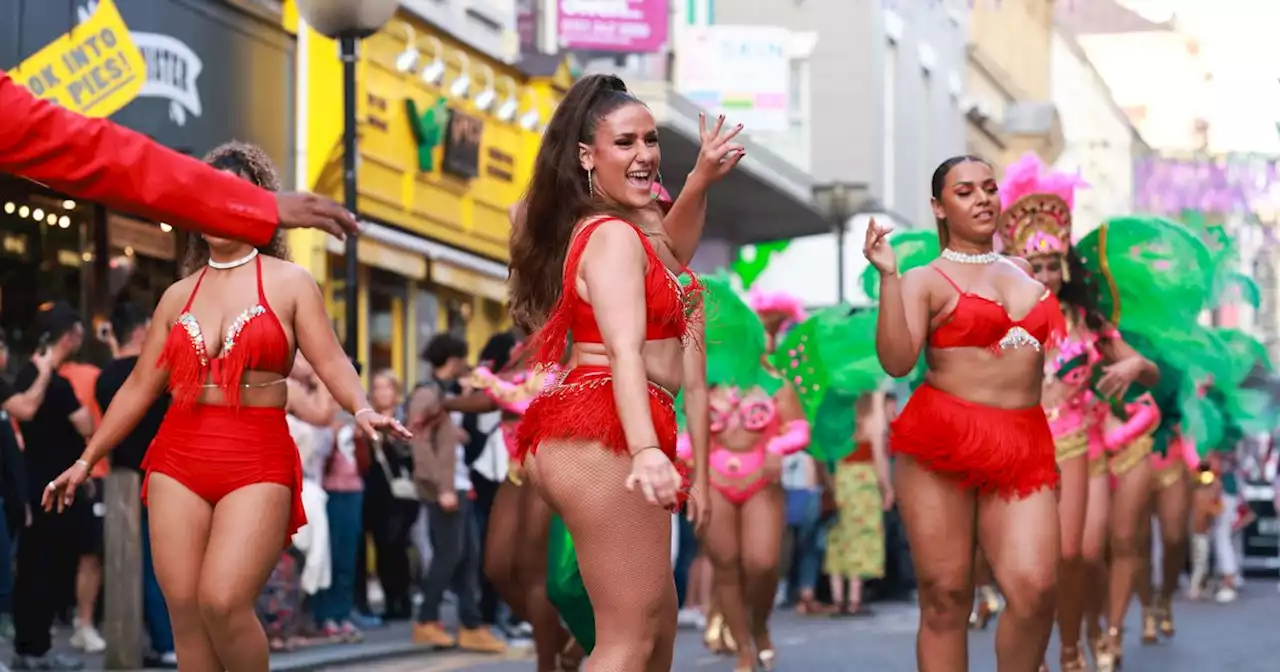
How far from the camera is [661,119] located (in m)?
26.9

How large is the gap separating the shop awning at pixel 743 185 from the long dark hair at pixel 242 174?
18929mm

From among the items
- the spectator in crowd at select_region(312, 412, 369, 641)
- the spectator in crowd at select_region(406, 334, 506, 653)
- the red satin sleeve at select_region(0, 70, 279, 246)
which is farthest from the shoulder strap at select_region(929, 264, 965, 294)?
the spectator in crowd at select_region(312, 412, 369, 641)

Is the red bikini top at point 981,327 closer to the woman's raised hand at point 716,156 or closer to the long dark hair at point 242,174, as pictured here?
the woman's raised hand at point 716,156

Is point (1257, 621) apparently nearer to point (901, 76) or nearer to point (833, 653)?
point (833, 653)

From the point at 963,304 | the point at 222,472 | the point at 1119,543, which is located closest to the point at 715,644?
the point at 1119,543

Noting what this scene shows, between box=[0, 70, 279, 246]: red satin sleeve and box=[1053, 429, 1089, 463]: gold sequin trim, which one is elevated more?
box=[0, 70, 279, 246]: red satin sleeve

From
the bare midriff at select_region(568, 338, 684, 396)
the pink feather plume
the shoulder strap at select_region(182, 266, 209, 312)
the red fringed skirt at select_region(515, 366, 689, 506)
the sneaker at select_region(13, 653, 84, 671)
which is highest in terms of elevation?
the pink feather plume

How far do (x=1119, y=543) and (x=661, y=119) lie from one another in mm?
14673

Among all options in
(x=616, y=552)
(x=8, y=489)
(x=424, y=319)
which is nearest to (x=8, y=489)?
(x=8, y=489)

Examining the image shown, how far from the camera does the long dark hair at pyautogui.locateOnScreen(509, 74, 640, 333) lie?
6172 mm

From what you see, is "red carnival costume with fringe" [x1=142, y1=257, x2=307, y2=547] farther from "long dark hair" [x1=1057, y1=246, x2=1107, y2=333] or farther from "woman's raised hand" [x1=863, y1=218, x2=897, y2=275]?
"long dark hair" [x1=1057, y1=246, x2=1107, y2=333]

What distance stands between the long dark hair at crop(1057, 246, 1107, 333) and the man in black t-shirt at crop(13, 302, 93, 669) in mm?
5213

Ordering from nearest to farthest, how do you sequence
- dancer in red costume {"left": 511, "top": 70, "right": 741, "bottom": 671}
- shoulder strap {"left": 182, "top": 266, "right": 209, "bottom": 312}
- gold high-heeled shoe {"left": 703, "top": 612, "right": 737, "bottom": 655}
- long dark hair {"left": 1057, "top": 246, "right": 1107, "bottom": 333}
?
dancer in red costume {"left": 511, "top": 70, "right": 741, "bottom": 671}, shoulder strap {"left": 182, "top": 266, "right": 209, "bottom": 312}, long dark hair {"left": 1057, "top": 246, "right": 1107, "bottom": 333}, gold high-heeled shoe {"left": 703, "top": 612, "right": 737, "bottom": 655}

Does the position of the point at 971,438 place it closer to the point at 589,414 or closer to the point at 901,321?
the point at 901,321
